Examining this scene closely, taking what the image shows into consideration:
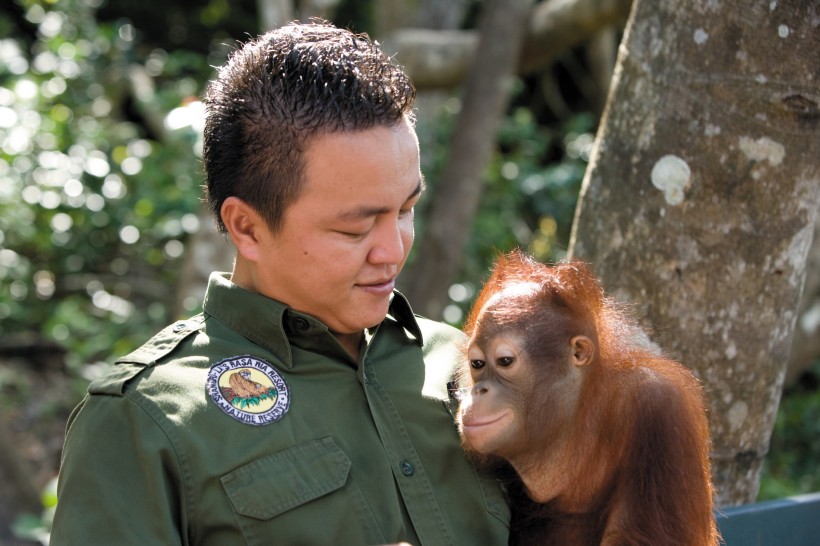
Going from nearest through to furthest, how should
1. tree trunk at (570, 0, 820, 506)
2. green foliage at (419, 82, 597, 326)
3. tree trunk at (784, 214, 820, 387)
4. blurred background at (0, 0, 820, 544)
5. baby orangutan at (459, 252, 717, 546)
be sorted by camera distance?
baby orangutan at (459, 252, 717, 546)
tree trunk at (570, 0, 820, 506)
tree trunk at (784, 214, 820, 387)
blurred background at (0, 0, 820, 544)
green foliage at (419, 82, 597, 326)

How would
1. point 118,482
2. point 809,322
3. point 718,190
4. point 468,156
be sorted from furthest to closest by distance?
point 468,156 < point 809,322 < point 718,190 < point 118,482

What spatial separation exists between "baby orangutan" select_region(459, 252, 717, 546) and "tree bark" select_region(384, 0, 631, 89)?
3201mm

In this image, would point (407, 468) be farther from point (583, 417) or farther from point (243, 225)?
point (243, 225)

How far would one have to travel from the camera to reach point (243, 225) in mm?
1933

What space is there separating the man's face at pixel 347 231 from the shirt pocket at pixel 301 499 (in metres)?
0.30

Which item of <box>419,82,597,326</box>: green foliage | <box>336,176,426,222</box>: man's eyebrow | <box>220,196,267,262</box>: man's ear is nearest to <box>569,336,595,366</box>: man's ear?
<box>336,176,426,222</box>: man's eyebrow

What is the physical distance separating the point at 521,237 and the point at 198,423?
4.73m

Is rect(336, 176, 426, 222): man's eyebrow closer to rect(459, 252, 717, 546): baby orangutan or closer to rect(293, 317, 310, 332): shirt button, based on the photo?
rect(293, 317, 310, 332): shirt button

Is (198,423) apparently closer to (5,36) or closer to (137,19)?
(5,36)

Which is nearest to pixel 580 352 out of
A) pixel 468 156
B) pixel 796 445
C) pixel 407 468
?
pixel 407 468

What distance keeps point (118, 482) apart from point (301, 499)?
328 mm

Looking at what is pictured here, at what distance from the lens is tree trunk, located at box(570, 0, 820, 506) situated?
2199mm

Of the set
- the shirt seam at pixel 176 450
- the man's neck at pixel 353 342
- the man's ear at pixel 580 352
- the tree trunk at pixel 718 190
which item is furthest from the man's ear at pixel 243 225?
the tree trunk at pixel 718 190

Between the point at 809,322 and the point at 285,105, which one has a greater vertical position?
the point at 285,105
